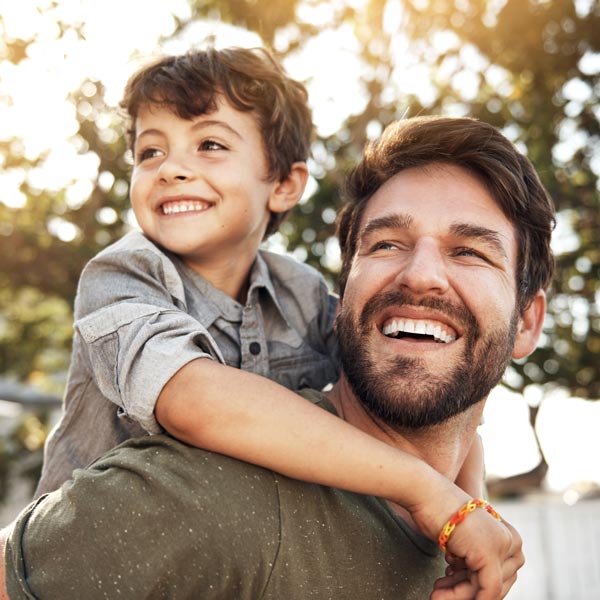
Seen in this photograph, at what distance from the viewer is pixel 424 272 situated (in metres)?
2.35

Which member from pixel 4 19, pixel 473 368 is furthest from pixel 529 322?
pixel 4 19

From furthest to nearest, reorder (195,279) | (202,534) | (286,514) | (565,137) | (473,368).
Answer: (565,137) < (195,279) < (473,368) < (286,514) < (202,534)

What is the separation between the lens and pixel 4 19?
23.6 feet

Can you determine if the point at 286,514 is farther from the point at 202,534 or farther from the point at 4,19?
the point at 4,19

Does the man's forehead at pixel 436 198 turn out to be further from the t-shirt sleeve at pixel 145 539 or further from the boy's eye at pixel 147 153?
the t-shirt sleeve at pixel 145 539

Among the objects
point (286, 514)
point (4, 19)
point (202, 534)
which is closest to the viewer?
point (202, 534)

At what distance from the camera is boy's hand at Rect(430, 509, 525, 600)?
1.91m

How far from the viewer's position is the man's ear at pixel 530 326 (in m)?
2.81

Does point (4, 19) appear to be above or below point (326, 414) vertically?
above

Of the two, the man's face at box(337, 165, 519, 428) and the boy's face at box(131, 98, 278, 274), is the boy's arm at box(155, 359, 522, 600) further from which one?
the boy's face at box(131, 98, 278, 274)

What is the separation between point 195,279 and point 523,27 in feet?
18.8

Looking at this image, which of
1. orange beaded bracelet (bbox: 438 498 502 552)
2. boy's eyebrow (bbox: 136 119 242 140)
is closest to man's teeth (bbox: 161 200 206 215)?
boy's eyebrow (bbox: 136 119 242 140)

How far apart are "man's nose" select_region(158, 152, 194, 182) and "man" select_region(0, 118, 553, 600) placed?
579 millimetres

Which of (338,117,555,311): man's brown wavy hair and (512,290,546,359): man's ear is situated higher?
(338,117,555,311): man's brown wavy hair
